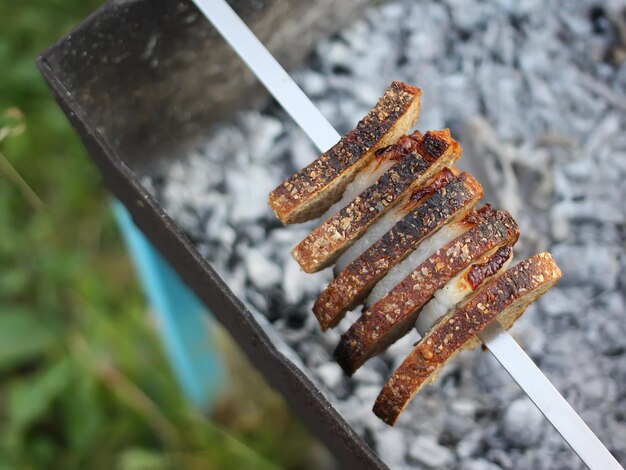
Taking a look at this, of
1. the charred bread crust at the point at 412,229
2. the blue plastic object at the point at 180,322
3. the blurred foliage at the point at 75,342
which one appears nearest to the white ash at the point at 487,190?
the blue plastic object at the point at 180,322

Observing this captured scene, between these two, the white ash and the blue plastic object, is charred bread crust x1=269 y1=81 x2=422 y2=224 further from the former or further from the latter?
the blue plastic object

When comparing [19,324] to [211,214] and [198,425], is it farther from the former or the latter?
[211,214]

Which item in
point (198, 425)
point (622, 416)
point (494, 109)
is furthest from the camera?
point (198, 425)

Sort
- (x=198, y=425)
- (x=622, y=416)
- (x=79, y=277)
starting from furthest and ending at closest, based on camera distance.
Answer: (x=79, y=277), (x=198, y=425), (x=622, y=416)

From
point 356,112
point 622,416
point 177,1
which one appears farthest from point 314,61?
point 622,416

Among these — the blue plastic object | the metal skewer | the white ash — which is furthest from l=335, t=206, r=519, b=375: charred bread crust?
the blue plastic object

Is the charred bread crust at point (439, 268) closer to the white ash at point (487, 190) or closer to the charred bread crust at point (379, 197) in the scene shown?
the charred bread crust at point (379, 197)
